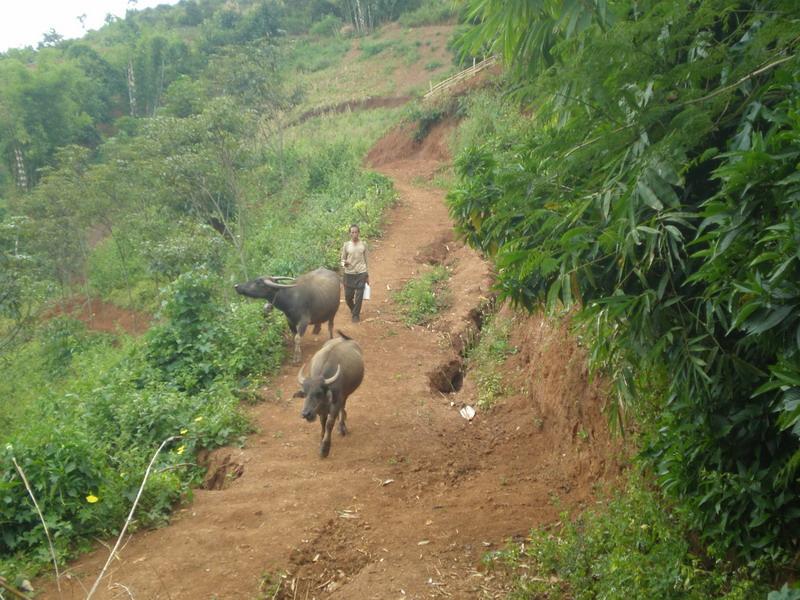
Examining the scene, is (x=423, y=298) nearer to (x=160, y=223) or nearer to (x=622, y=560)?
(x=622, y=560)

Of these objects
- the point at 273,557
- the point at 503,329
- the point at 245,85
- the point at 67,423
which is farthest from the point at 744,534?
the point at 245,85

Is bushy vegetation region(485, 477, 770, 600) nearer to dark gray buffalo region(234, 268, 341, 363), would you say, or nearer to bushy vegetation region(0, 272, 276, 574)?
bushy vegetation region(0, 272, 276, 574)

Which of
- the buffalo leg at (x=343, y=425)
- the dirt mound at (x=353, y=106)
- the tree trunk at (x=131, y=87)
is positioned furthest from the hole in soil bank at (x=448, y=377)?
the tree trunk at (x=131, y=87)

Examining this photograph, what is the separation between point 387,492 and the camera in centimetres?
697

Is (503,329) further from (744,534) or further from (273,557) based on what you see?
(744,534)

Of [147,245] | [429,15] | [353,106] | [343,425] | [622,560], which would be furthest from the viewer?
[429,15]

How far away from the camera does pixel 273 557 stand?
581 cm

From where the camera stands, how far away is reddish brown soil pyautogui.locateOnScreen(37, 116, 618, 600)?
5531mm

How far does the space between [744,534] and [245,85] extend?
27.3m

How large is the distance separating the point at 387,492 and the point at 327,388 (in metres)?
1.42

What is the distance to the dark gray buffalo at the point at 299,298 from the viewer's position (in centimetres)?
1090

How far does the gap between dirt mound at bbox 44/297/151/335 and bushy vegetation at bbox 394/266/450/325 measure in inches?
581

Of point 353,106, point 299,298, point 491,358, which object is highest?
point 299,298

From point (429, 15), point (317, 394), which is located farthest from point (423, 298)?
point (429, 15)
